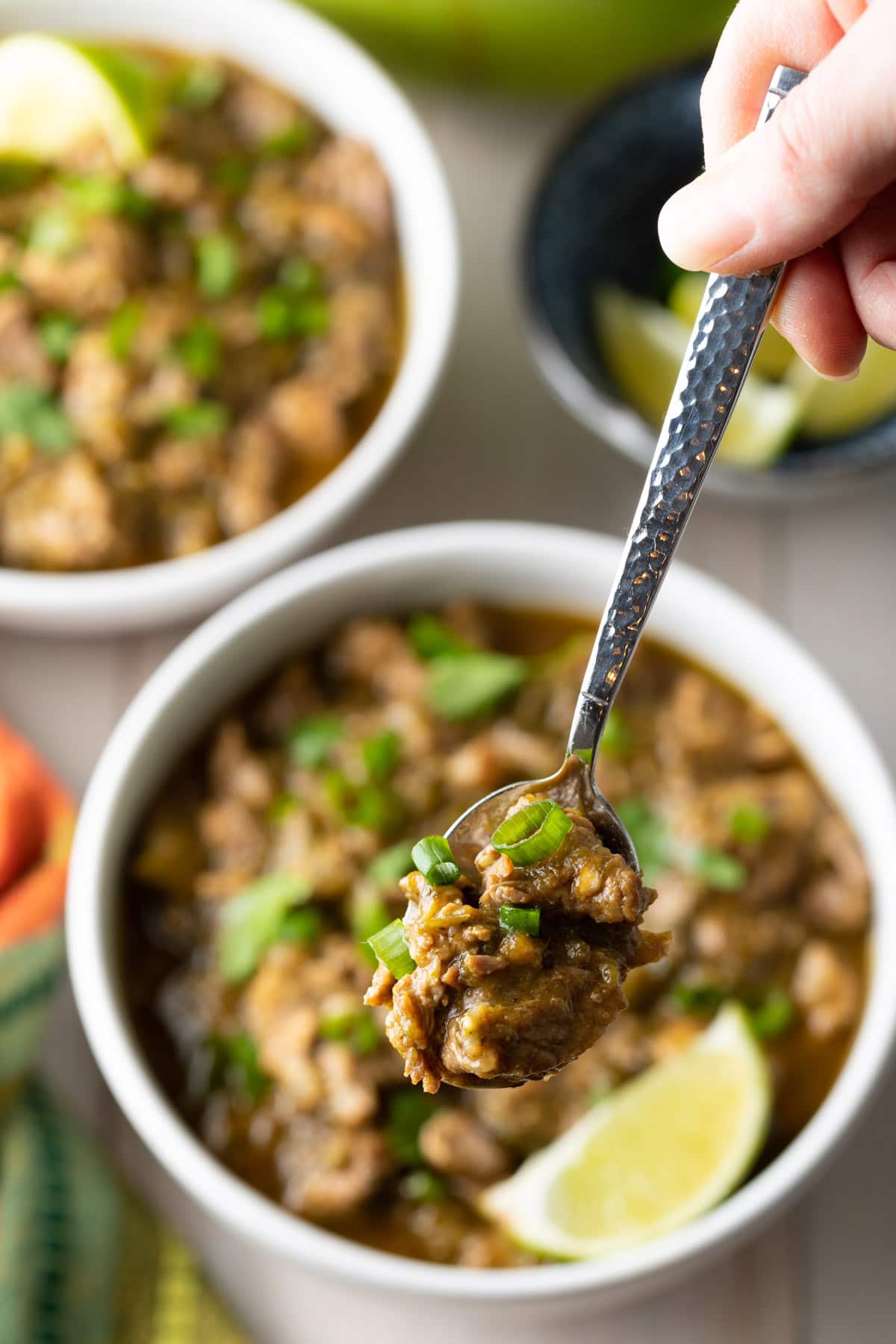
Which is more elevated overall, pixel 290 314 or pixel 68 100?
pixel 68 100

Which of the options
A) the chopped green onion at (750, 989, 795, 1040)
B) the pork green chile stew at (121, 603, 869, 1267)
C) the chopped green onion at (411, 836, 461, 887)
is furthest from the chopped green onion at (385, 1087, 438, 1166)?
the chopped green onion at (411, 836, 461, 887)

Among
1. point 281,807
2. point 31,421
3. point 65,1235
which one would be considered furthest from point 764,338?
point 65,1235

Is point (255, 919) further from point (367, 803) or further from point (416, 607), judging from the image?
point (416, 607)

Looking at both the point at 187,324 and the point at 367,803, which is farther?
the point at 187,324

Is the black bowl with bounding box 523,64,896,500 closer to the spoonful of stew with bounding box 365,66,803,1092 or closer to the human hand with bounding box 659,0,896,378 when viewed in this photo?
the human hand with bounding box 659,0,896,378

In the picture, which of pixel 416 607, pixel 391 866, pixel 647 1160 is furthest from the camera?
pixel 416 607

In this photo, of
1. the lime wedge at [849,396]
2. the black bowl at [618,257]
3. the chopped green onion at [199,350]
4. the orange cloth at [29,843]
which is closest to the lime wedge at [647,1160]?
the orange cloth at [29,843]

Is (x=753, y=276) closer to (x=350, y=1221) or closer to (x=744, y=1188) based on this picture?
(x=744, y=1188)

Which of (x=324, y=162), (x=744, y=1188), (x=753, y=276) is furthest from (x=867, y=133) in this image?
(x=324, y=162)
